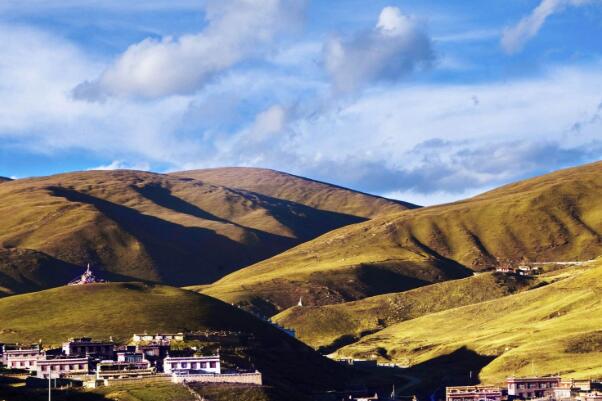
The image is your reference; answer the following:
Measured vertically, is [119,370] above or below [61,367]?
below

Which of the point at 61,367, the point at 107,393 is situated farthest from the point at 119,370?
the point at 107,393

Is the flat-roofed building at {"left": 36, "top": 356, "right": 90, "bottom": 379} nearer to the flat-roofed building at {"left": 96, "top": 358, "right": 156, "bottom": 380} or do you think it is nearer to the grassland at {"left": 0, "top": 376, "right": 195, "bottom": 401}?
the flat-roofed building at {"left": 96, "top": 358, "right": 156, "bottom": 380}

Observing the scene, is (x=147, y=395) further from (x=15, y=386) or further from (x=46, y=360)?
(x=46, y=360)

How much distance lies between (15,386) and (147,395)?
63.0 ft

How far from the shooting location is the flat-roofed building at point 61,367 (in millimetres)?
194875

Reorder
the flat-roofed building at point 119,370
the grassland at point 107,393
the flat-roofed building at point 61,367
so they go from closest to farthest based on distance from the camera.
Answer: the grassland at point 107,393
the flat-roofed building at point 119,370
the flat-roofed building at point 61,367

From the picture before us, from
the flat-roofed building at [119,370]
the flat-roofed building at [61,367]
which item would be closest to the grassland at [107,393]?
the flat-roofed building at [119,370]

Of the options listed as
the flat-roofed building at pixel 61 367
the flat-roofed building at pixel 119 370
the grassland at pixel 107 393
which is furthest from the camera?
the flat-roofed building at pixel 61 367

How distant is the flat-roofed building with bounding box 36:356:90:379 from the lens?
194875mm

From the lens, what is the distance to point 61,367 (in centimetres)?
19775

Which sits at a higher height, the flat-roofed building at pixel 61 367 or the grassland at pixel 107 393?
the flat-roofed building at pixel 61 367

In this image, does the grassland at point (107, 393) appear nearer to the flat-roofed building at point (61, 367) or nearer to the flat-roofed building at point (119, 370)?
the flat-roofed building at point (119, 370)

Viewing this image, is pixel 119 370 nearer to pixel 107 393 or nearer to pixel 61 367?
pixel 61 367

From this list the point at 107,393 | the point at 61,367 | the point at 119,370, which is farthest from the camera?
→ the point at 61,367
